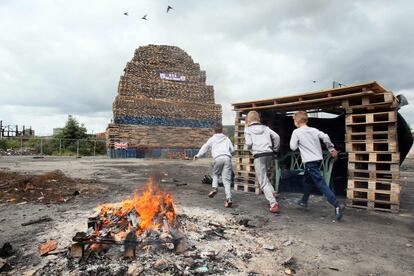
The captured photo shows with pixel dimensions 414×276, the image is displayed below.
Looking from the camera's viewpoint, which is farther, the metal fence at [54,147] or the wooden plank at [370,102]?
the metal fence at [54,147]

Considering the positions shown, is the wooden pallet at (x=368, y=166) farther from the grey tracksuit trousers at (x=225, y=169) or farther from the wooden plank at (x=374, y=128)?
the grey tracksuit trousers at (x=225, y=169)

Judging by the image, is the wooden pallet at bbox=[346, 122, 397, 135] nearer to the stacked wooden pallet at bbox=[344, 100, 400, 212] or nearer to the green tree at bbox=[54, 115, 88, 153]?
the stacked wooden pallet at bbox=[344, 100, 400, 212]

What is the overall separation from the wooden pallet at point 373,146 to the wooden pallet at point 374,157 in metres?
0.07

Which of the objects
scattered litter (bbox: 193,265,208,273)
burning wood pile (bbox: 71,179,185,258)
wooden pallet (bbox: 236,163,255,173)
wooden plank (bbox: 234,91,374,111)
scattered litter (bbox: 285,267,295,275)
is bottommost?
scattered litter (bbox: 285,267,295,275)

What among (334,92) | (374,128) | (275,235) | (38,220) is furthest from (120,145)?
Result: (275,235)

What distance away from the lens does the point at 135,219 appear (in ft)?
12.8

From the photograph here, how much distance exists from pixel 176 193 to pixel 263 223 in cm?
337

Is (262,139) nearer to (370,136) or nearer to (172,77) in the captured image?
(370,136)


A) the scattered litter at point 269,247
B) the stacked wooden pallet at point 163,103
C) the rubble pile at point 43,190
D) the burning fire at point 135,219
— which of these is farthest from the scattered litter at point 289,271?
the stacked wooden pallet at point 163,103

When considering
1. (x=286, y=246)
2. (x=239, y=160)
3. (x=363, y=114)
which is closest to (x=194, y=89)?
(x=239, y=160)

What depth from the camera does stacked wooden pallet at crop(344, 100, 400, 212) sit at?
18.5ft

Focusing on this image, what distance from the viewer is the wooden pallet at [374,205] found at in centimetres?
575

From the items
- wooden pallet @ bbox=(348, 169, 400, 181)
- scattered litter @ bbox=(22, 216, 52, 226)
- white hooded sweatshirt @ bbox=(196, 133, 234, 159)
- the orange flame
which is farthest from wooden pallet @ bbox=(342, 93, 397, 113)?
scattered litter @ bbox=(22, 216, 52, 226)

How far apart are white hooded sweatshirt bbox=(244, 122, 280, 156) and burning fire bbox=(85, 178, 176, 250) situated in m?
2.40
